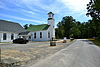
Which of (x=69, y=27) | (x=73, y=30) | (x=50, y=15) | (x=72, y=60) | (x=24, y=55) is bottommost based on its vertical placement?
(x=72, y=60)

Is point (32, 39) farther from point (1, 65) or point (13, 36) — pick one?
point (1, 65)

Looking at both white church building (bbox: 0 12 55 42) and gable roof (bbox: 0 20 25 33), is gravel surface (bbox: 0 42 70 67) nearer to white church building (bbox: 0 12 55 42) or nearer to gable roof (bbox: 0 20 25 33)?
gable roof (bbox: 0 20 25 33)

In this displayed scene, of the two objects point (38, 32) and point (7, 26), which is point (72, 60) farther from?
point (38, 32)

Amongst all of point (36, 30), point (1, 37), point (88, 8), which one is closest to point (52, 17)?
point (36, 30)

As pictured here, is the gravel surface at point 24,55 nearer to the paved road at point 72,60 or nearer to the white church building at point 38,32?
the paved road at point 72,60

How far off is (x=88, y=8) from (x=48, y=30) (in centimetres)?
1880

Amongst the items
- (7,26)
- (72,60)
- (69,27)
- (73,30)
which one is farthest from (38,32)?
(69,27)

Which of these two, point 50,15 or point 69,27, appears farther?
point 69,27

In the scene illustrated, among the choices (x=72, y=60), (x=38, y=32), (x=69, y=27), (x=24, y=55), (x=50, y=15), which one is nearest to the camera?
(x=72, y=60)

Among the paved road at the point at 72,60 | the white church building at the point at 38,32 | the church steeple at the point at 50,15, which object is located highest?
the church steeple at the point at 50,15

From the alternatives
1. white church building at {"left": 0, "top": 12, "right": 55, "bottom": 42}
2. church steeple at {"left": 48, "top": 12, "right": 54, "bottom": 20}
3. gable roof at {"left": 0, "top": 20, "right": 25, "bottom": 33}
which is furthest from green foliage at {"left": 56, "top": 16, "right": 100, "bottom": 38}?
gable roof at {"left": 0, "top": 20, "right": 25, "bottom": 33}

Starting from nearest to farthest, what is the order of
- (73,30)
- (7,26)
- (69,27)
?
(7,26) < (73,30) < (69,27)

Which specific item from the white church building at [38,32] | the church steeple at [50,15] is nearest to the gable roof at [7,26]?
the white church building at [38,32]

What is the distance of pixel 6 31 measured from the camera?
1169 inches
